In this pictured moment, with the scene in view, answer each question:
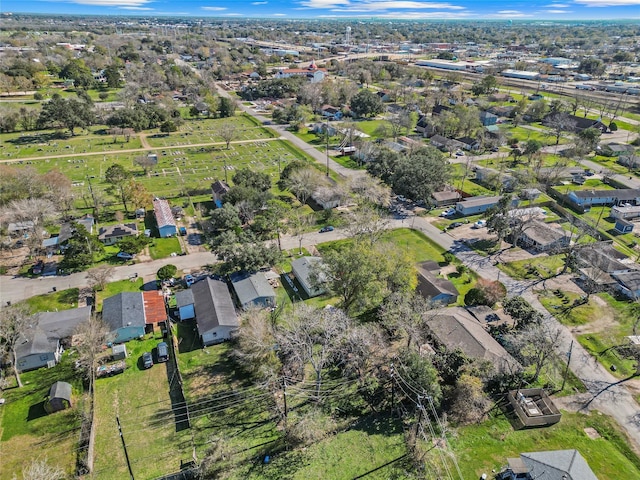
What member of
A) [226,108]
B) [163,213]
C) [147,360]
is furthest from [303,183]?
[226,108]

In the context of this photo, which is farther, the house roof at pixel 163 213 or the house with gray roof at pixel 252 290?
the house roof at pixel 163 213

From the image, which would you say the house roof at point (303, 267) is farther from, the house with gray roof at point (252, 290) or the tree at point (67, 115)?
the tree at point (67, 115)

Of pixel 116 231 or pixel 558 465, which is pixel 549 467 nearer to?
pixel 558 465

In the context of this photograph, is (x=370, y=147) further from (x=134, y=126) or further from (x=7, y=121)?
(x=7, y=121)

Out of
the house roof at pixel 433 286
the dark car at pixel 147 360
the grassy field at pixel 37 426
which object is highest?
the house roof at pixel 433 286

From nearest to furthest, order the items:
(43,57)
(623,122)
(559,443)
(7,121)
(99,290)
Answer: (559,443) → (99,290) → (7,121) → (623,122) → (43,57)

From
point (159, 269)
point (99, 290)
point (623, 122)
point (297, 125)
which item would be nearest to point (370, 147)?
point (297, 125)

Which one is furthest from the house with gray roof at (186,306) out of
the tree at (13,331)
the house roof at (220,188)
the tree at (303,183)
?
the tree at (303,183)
